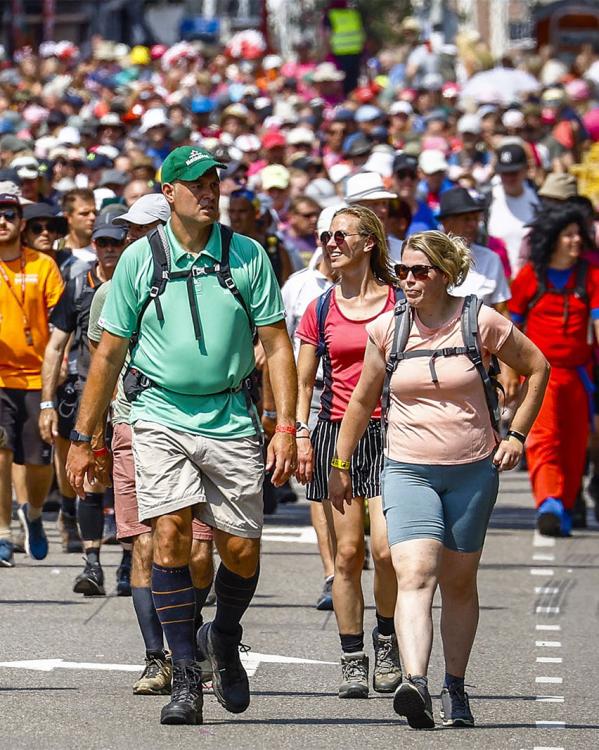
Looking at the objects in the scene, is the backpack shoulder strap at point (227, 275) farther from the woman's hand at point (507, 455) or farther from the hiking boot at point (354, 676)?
the hiking boot at point (354, 676)

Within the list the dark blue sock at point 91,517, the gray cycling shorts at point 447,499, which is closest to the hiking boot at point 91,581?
the dark blue sock at point 91,517

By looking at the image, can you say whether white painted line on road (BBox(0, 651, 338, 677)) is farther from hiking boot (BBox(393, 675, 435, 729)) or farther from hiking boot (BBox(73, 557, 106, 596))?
hiking boot (BBox(73, 557, 106, 596))

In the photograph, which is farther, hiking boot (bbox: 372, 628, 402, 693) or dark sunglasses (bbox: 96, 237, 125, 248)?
dark sunglasses (bbox: 96, 237, 125, 248)

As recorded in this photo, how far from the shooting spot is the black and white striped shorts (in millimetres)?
9047

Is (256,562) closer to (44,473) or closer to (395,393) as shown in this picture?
(395,393)

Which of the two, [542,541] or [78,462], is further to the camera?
[542,541]

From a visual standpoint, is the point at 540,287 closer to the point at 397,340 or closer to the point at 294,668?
the point at 294,668

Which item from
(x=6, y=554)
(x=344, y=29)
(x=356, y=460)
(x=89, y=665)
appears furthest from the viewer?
(x=344, y=29)

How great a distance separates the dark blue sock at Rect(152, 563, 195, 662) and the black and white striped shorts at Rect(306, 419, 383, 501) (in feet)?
4.25

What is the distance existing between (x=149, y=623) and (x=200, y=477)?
0.97 metres

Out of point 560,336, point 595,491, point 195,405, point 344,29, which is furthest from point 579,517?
point 344,29

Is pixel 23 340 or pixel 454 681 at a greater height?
pixel 454 681

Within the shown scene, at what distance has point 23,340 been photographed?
1264 cm

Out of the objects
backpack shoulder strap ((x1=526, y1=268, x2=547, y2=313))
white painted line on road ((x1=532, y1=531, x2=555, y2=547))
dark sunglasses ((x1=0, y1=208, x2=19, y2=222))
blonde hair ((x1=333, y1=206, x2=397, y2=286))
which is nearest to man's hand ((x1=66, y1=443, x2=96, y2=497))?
blonde hair ((x1=333, y1=206, x2=397, y2=286))
